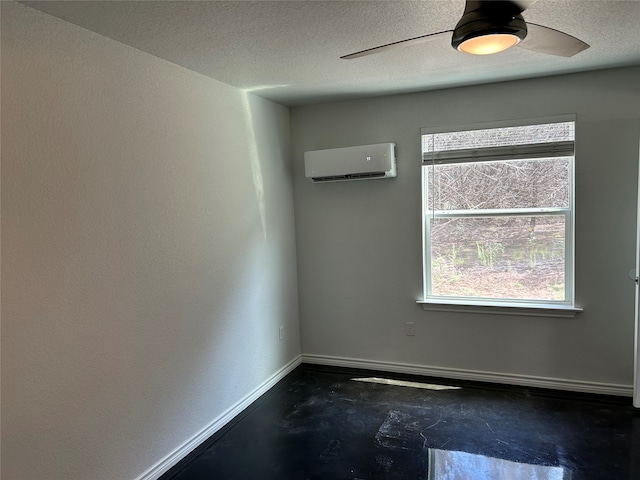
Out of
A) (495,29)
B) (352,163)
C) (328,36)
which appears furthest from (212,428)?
(495,29)

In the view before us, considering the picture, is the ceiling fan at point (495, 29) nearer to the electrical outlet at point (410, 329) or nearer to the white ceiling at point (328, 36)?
the white ceiling at point (328, 36)

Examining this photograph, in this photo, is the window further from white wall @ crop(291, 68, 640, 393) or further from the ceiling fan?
the ceiling fan

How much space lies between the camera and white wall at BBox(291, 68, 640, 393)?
120 inches

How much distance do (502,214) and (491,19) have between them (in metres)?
2.04

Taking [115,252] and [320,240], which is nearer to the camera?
[115,252]

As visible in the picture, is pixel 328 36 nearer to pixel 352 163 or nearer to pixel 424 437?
pixel 352 163

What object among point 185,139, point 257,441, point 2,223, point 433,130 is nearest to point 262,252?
point 185,139

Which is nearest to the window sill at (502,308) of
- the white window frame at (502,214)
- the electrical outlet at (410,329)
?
the white window frame at (502,214)

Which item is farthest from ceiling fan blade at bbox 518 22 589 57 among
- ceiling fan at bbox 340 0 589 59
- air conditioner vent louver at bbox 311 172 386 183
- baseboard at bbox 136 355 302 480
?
baseboard at bbox 136 355 302 480

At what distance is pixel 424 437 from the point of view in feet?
8.81

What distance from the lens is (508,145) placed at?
3.29m

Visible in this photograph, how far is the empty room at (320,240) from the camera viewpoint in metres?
1.87

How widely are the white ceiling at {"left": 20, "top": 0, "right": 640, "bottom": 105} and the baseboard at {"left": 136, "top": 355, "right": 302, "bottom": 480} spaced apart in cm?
213

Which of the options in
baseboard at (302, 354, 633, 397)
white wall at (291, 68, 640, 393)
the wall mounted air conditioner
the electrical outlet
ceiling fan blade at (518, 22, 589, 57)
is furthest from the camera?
the electrical outlet
